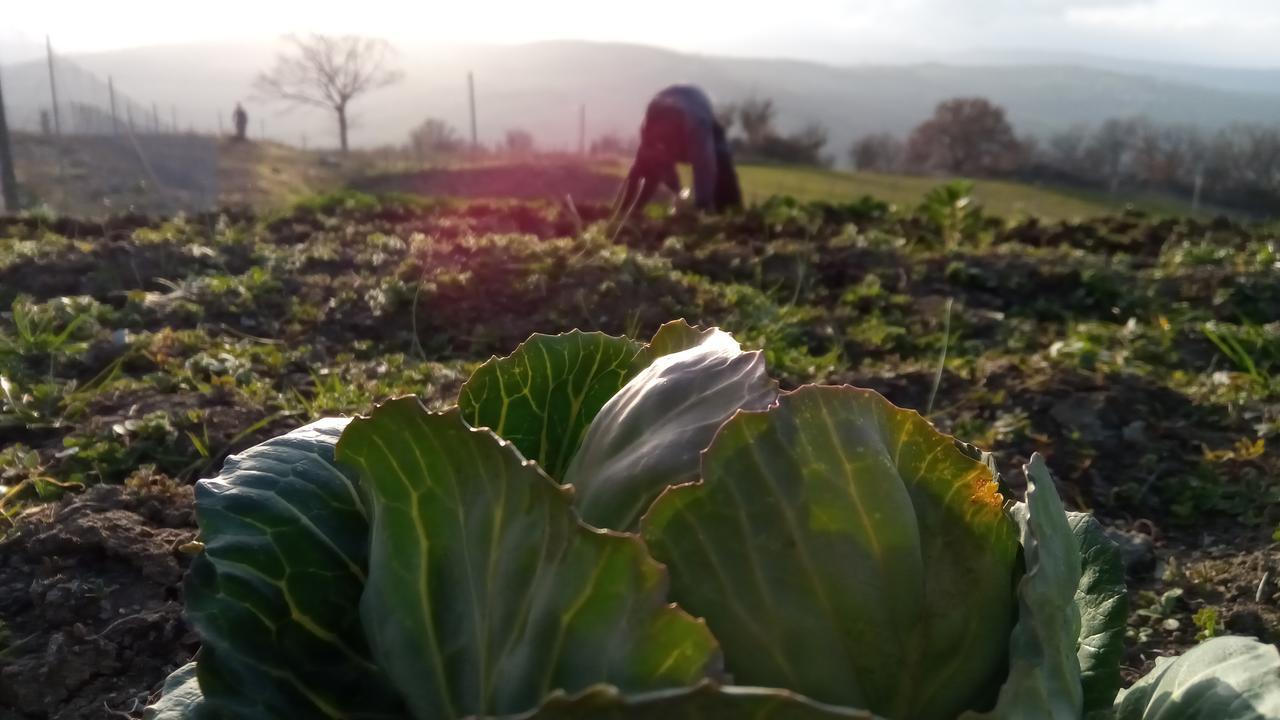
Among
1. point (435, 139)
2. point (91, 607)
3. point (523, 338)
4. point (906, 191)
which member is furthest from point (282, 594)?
point (435, 139)

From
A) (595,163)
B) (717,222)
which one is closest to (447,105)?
(595,163)

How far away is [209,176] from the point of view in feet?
72.6

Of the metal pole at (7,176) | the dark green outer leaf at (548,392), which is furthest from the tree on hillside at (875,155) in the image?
the dark green outer leaf at (548,392)

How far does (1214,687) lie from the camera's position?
46.5 inches

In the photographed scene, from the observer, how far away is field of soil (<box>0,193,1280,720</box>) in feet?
7.84

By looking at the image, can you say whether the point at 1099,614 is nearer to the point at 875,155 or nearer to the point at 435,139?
the point at 875,155

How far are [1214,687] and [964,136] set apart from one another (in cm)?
4289

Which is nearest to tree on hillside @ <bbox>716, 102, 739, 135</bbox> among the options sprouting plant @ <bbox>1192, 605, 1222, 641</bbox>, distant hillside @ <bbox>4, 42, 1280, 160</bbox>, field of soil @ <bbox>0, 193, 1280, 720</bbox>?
field of soil @ <bbox>0, 193, 1280, 720</bbox>

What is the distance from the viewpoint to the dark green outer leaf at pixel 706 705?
2.56ft

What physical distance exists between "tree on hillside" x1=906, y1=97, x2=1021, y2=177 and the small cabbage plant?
40.2 m

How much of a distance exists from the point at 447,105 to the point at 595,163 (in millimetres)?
118016

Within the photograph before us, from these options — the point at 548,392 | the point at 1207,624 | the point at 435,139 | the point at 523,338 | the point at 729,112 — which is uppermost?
the point at 729,112

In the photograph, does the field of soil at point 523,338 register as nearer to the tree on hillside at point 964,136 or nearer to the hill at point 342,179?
the hill at point 342,179

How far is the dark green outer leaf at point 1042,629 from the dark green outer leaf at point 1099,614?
0.67 feet
